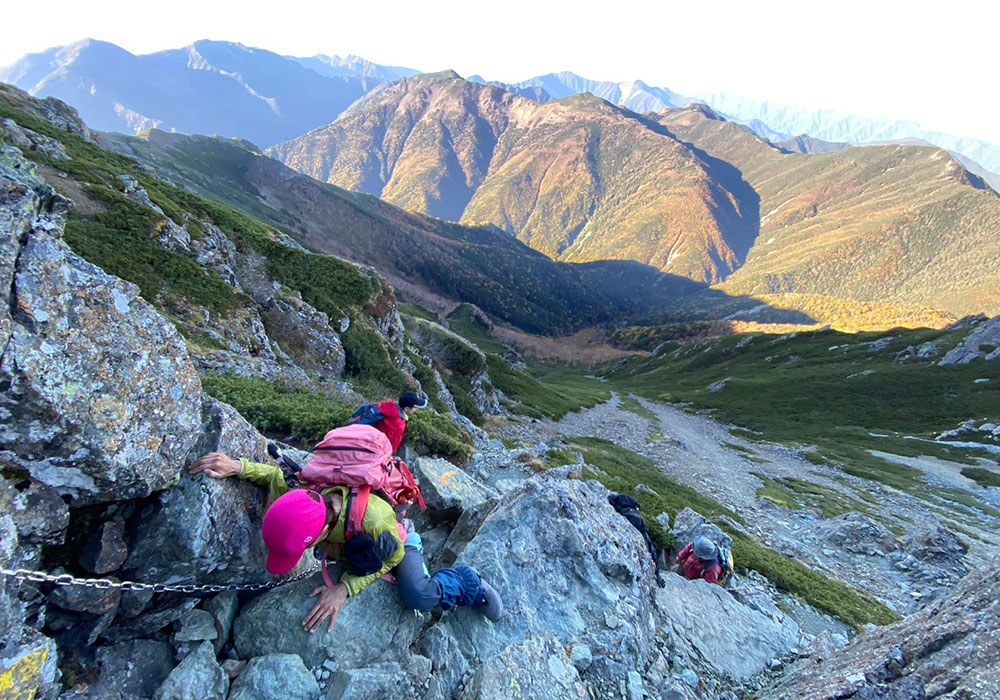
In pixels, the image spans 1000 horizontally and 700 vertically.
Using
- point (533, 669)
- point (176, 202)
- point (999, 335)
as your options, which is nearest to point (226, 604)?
point (533, 669)

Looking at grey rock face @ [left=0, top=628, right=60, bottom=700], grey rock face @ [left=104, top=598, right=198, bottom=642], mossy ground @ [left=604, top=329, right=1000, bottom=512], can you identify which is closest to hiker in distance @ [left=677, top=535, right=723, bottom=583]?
grey rock face @ [left=104, top=598, right=198, bottom=642]

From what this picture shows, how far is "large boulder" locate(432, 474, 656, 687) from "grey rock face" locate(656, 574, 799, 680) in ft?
2.39

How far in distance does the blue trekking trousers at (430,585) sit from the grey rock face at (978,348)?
96633mm

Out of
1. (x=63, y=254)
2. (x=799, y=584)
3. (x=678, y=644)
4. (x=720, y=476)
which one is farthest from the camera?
(x=720, y=476)

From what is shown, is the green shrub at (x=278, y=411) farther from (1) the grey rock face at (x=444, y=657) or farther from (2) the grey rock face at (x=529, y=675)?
(2) the grey rock face at (x=529, y=675)

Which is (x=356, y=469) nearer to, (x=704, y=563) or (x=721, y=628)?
(x=721, y=628)

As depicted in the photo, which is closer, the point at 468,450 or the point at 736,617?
the point at 736,617

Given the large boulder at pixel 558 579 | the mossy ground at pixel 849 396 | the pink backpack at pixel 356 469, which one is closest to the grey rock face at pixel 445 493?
the large boulder at pixel 558 579

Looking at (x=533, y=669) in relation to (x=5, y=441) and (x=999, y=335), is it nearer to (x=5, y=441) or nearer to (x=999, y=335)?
(x=5, y=441)

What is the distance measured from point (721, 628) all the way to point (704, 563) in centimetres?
274

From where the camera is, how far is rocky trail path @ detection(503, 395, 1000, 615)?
18734mm

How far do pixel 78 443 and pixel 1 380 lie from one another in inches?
34.4

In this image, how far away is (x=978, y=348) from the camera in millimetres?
68125

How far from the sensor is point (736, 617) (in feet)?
32.2
